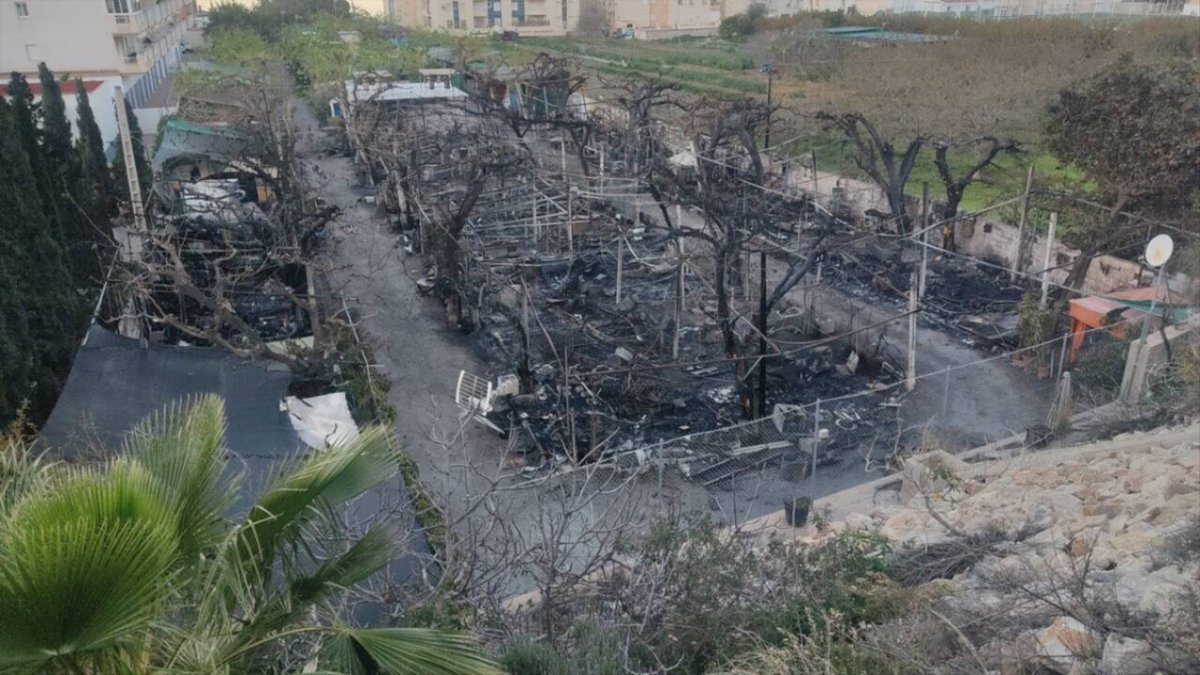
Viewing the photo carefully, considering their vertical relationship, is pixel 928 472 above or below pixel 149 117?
below

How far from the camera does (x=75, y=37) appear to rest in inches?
1210

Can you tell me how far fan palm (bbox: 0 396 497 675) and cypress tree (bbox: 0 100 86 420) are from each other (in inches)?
313

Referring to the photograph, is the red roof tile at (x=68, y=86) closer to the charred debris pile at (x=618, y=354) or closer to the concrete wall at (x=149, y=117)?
the concrete wall at (x=149, y=117)

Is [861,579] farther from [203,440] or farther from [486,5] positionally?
[486,5]

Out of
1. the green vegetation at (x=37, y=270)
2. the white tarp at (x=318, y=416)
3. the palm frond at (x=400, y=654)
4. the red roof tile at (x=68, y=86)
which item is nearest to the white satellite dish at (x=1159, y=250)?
the white tarp at (x=318, y=416)

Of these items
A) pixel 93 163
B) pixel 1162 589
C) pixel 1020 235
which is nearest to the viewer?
pixel 1162 589

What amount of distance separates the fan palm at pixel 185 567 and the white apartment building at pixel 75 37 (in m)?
31.1

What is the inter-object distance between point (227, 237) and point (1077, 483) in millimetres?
12775

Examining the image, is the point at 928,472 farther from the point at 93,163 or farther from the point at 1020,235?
the point at 93,163

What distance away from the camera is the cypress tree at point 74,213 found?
14086mm

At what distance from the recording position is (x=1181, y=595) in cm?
454

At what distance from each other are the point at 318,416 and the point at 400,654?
24.0 ft

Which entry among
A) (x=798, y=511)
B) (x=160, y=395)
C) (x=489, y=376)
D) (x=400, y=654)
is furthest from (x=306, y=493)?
(x=489, y=376)

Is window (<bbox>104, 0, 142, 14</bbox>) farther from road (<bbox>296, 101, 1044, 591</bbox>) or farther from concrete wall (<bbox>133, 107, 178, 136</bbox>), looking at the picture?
road (<bbox>296, 101, 1044, 591</bbox>)
